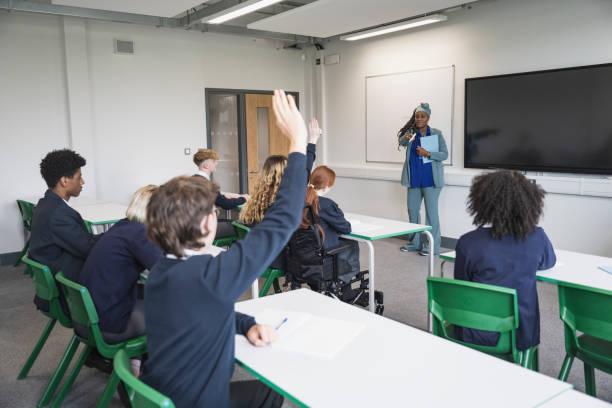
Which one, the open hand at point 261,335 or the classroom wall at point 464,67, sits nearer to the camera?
the open hand at point 261,335

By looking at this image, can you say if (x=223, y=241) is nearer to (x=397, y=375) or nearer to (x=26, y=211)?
(x=26, y=211)

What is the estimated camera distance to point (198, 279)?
1.36 metres

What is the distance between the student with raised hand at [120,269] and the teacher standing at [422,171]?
413 cm

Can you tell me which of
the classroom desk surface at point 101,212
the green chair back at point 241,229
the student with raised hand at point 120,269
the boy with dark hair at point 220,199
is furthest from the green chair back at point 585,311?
the classroom desk surface at point 101,212

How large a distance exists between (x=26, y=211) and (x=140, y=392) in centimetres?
489

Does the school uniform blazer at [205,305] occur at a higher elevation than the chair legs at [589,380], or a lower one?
higher

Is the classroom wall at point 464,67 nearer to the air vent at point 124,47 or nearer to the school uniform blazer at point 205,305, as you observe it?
the air vent at point 124,47

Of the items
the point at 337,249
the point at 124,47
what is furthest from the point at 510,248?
the point at 124,47

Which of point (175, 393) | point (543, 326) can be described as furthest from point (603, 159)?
point (175, 393)

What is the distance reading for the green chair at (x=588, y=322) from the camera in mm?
2047

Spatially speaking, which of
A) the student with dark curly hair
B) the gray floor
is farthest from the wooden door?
the student with dark curly hair

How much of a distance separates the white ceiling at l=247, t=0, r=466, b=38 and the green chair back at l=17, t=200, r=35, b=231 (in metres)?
3.12

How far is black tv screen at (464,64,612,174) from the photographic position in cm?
479

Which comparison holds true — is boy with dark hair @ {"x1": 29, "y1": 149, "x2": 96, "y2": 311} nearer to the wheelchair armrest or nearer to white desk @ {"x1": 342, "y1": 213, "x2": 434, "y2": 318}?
the wheelchair armrest
